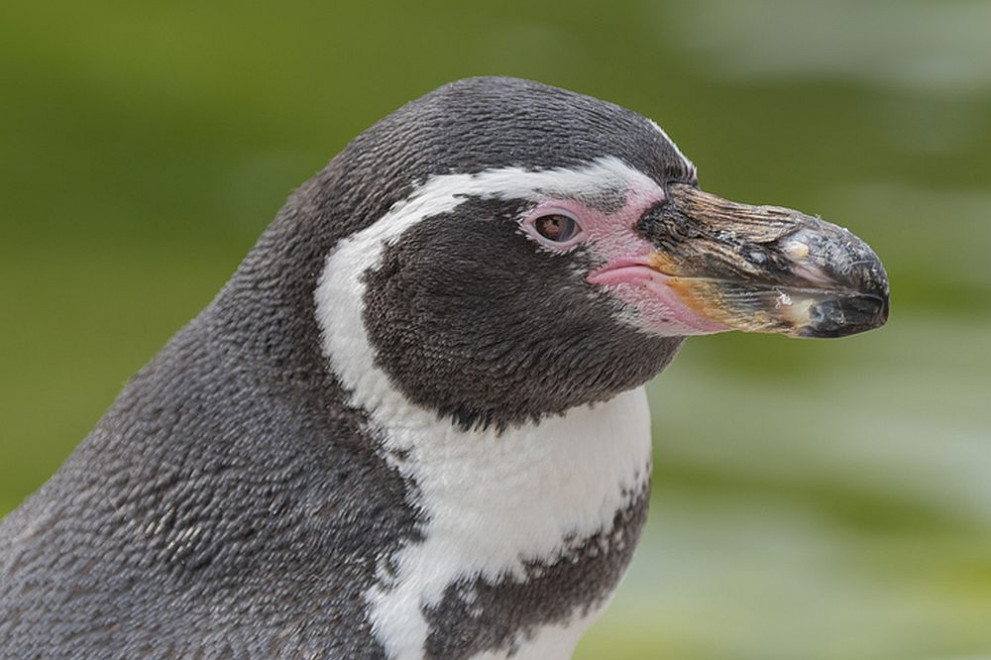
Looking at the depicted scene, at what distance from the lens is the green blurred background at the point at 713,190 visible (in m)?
1.90

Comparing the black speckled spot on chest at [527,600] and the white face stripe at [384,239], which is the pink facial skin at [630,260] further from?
the black speckled spot on chest at [527,600]

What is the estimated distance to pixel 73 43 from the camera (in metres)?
2.40

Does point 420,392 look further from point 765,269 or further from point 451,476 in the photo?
point 765,269

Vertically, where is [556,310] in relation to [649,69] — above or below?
below

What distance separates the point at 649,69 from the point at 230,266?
2.37ft

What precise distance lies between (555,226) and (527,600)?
25 cm

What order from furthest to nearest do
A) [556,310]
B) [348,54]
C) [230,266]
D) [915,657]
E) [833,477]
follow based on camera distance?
[348,54], [230,266], [833,477], [915,657], [556,310]

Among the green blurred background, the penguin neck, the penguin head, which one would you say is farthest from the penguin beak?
the green blurred background

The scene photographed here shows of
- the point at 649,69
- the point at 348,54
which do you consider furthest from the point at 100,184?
the point at 649,69

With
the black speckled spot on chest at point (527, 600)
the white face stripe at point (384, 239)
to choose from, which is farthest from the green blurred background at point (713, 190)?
the white face stripe at point (384, 239)

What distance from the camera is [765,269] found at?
98 cm

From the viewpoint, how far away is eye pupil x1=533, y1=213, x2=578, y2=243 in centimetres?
100

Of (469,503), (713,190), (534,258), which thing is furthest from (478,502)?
(713,190)

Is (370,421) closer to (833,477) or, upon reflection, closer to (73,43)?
(833,477)
